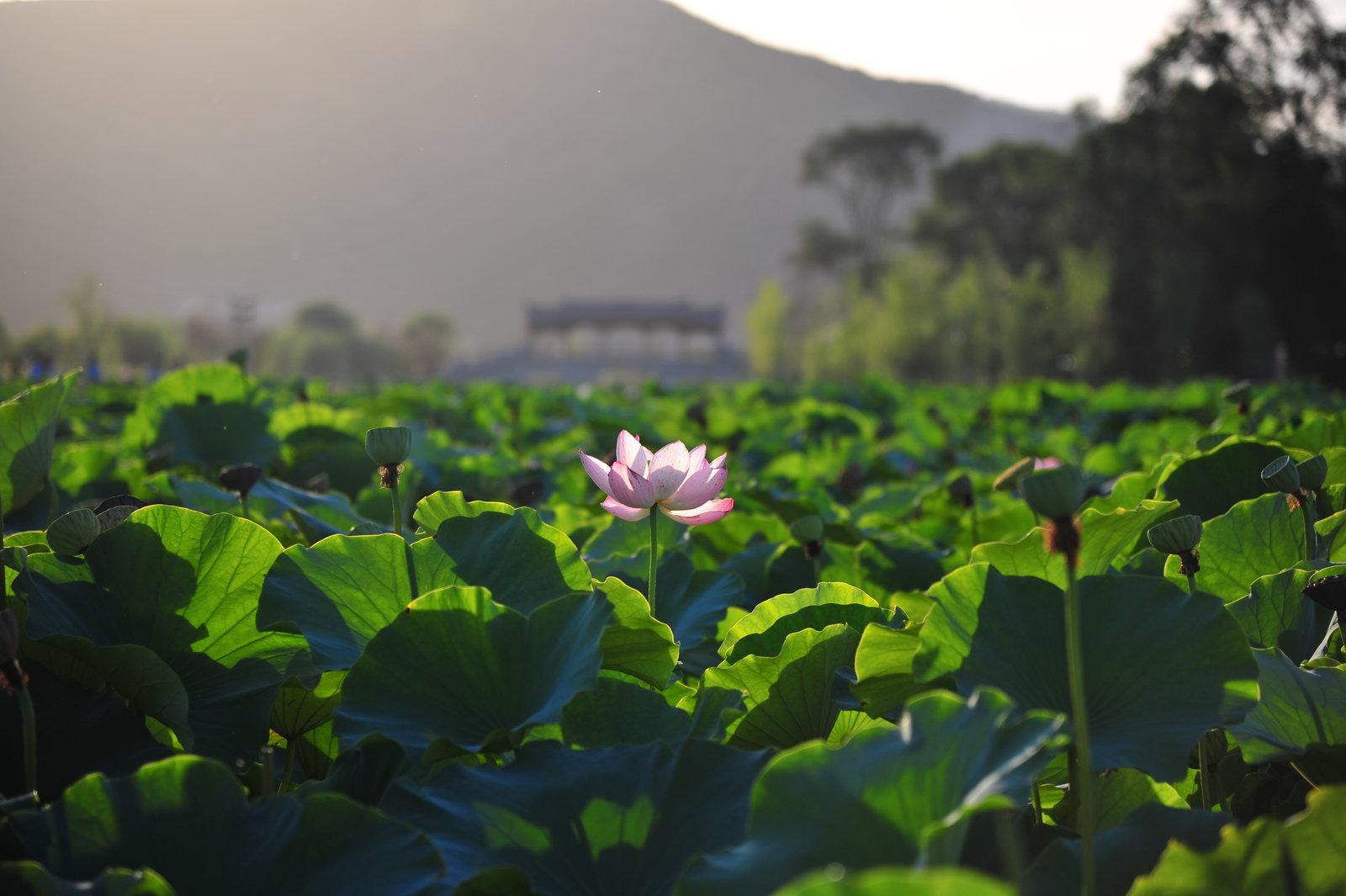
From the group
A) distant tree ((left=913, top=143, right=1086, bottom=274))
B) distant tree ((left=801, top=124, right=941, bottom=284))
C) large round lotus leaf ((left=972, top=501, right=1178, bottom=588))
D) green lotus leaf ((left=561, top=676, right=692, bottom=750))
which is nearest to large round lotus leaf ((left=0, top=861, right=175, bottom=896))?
green lotus leaf ((left=561, top=676, right=692, bottom=750))

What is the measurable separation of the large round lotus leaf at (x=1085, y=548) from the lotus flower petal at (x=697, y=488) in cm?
25

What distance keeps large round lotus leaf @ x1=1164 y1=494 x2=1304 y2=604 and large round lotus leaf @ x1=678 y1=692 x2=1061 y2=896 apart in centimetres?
57

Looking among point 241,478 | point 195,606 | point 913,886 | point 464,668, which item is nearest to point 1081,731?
point 913,886

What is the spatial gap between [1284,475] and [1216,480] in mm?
360

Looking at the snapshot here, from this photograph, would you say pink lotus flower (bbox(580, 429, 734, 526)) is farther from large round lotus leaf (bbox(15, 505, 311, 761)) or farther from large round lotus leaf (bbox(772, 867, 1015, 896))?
large round lotus leaf (bbox(772, 867, 1015, 896))

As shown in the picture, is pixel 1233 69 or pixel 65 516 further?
pixel 1233 69

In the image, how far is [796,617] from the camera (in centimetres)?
82

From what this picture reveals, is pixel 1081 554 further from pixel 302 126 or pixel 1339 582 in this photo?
pixel 302 126

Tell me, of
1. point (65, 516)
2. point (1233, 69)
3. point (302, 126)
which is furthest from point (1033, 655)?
point (302, 126)

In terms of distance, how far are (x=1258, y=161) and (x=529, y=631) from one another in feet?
76.6

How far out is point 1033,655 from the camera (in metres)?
0.66

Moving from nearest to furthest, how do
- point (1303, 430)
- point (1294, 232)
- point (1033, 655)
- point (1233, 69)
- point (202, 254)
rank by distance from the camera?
point (1033, 655) → point (1303, 430) → point (1294, 232) → point (1233, 69) → point (202, 254)

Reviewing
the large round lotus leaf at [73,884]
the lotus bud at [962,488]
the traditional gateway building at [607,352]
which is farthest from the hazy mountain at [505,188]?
the large round lotus leaf at [73,884]

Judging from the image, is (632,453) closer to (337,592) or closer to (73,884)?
(337,592)
